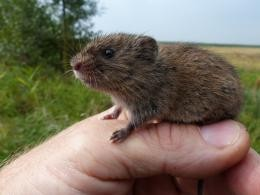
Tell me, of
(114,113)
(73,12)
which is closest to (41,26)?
(73,12)

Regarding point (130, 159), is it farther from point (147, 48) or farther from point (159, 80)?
point (147, 48)

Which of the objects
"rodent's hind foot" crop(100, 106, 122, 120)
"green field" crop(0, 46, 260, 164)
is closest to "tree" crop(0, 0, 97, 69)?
"green field" crop(0, 46, 260, 164)

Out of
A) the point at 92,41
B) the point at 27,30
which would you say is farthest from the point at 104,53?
the point at 27,30

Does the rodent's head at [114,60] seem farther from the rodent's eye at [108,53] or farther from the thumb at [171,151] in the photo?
the thumb at [171,151]

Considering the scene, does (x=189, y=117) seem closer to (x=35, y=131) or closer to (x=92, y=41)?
(x=92, y=41)

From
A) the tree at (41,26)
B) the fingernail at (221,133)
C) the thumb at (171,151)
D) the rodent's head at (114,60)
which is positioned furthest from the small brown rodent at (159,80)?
the tree at (41,26)

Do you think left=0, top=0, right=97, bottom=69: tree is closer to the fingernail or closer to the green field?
the green field
